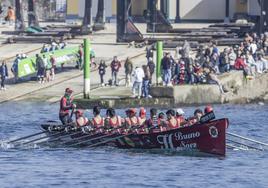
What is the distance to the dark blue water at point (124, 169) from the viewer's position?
140 feet

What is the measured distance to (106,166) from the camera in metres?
45.6

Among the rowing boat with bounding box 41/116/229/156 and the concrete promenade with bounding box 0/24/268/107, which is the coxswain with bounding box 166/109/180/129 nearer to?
the rowing boat with bounding box 41/116/229/156

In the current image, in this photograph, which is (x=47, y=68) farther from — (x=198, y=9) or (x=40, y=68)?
(x=198, y=9)

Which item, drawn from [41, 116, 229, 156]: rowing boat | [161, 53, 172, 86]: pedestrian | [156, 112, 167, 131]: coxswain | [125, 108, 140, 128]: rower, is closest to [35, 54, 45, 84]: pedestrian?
[161, 53, 172, 86]: pedestrian

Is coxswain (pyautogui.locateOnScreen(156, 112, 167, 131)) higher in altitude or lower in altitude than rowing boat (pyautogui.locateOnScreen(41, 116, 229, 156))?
higher

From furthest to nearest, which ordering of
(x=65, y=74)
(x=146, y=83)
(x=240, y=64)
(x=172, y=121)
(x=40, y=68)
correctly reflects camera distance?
(x=65, y=74), (x=40, y=68), (x=240, y=64), (x=146, y=83), (x=172, y=121)

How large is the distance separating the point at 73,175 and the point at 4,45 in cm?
3680

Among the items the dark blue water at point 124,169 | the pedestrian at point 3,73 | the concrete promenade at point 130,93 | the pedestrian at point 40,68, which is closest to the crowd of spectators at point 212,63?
the concrete promenade at point 130,93

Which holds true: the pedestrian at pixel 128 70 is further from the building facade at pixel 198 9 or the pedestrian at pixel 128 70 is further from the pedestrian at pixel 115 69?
the building facade at pixel 198 9

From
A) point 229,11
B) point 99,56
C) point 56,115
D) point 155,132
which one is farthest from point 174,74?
point 229,11

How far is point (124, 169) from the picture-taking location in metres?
44.9

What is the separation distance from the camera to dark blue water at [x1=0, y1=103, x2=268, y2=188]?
140 feet

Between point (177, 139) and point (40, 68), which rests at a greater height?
point (40, 68)

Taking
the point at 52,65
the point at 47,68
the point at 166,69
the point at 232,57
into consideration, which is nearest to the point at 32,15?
the point at 52,65
